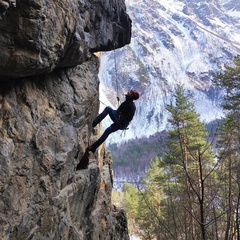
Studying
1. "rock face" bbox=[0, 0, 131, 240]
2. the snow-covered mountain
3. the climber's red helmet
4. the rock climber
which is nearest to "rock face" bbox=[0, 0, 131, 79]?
"rock face" bbox=[0, 0, 131, 240]

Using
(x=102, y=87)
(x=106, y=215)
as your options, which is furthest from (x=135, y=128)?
(x=106, y=215)

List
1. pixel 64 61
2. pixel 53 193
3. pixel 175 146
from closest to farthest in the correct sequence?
pixel 53 193 → pixel 64 61 → pixel 175 146

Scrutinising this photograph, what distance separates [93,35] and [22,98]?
11.0ft

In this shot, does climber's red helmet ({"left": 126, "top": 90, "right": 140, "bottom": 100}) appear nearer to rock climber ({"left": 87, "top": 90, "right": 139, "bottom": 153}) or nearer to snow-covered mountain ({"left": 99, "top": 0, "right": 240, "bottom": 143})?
rock climber ({"left": 87, "top": 90, "right": 139, "bottom": 153})

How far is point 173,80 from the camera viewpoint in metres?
184

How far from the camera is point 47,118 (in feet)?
19.1

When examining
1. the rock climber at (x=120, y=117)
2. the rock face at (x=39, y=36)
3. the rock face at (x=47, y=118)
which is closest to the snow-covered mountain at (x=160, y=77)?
the rock climber at (x=120, y=117)

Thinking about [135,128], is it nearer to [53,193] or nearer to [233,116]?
[233,116]

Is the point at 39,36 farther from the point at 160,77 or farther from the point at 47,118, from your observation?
Answer: the point at 160,77

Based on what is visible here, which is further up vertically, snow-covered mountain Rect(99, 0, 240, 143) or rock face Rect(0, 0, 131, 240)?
snow-covered mountain Rect(99, 0, 240, 143)

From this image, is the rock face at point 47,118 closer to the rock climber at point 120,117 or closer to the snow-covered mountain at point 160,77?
the rock climber at point 120,117

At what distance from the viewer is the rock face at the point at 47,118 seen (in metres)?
4.63

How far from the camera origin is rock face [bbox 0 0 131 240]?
4629 mm

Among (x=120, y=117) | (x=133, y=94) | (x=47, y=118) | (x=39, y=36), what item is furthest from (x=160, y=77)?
(x=39, y=36)
